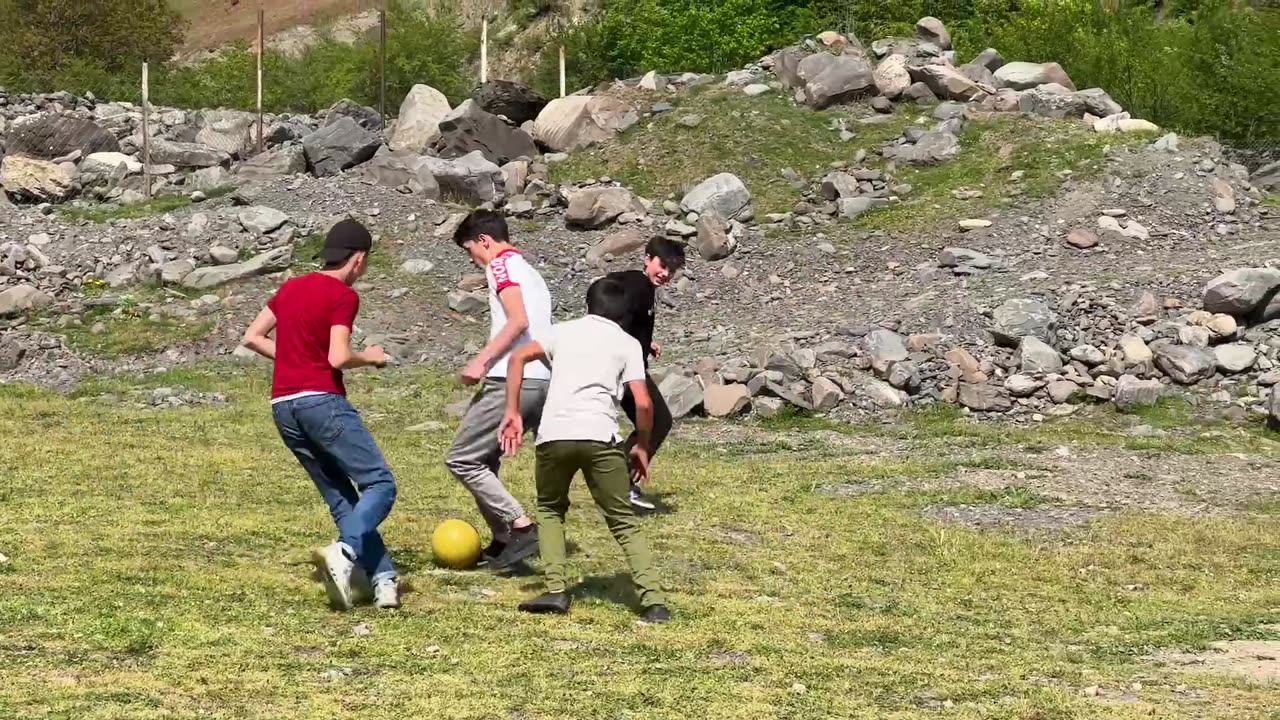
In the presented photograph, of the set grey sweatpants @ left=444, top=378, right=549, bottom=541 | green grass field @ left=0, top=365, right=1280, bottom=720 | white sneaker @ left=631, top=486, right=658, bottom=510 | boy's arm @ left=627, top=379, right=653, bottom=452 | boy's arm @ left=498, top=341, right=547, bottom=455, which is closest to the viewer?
green grass field @ left=0, top=365, right=1280, bottom=720

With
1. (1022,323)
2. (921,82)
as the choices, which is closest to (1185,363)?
(1022,323)

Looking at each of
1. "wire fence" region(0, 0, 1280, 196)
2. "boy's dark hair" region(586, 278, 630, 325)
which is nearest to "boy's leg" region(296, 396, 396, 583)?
"boy's dark hair" region(586, 278, 630, 325)

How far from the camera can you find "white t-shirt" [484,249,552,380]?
7.74m

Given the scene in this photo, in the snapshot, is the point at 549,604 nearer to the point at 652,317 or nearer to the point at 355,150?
the point at 652,317

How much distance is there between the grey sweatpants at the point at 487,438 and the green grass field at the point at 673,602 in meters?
0.43

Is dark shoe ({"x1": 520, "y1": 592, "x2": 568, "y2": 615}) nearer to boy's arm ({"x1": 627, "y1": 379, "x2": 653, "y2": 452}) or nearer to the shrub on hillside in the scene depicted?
boy's arm ({"x1": 627, "y1": 379, "x2": 653, "y2": 452})

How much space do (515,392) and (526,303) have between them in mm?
631

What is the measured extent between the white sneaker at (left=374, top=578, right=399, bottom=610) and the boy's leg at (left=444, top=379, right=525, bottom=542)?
894 millimetres

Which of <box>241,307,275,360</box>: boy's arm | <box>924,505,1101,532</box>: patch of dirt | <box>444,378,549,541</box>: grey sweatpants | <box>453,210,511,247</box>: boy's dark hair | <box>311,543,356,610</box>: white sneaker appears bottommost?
<box>924,505,1101,532</box>: patch of dirt

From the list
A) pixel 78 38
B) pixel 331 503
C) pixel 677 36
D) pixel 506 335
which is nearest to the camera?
pixel 331 503

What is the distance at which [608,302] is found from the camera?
23.6ft

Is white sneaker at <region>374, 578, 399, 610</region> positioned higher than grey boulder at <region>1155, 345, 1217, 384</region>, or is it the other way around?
white sneaker at <region>374, 578, 399, 610</region>

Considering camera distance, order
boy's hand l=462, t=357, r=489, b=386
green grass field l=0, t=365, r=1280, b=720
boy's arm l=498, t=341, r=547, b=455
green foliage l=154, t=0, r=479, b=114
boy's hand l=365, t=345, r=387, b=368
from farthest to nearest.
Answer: green foliage l=154, t=0, r=479, b=114 < boy's hand l=462, t=357, r=489, b=386 < boy's arm l=498, t=341, r=547, b=455 < boy's hand l=365, t=345, r=387, b=368 < green grass field l=0, t=365, r=1280, b=720

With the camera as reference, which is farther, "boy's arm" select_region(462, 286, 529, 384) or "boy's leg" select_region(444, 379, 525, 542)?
"boy's leg" select_region(444, 379, 525, 542)
